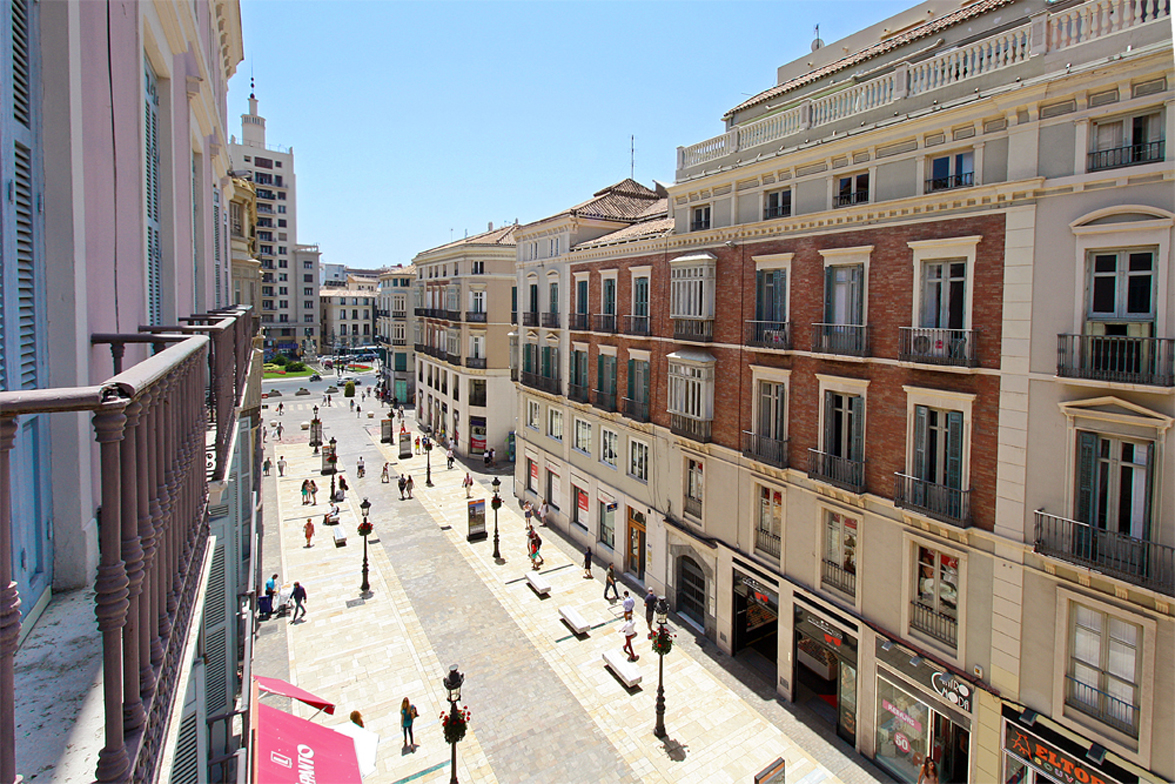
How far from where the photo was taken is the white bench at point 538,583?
24.1m

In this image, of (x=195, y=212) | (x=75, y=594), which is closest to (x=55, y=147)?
(x=75, y=594)

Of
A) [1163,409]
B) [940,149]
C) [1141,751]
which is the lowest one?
[1141,751]

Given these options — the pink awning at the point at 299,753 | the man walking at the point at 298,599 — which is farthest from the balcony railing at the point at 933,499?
the man walking at the point at 298,599

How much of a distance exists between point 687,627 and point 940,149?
1641 centimetres

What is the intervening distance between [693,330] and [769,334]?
3537 mm

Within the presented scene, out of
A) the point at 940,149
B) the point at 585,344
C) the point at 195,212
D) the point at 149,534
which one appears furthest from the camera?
the point at 585,344

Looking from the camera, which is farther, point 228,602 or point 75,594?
point 228,602

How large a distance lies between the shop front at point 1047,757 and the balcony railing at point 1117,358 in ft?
21.6

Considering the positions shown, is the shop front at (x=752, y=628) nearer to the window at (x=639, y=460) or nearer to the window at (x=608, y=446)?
the window at (x=639, y=460)

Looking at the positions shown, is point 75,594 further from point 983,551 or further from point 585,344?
point 585,344

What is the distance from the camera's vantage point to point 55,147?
4094 millimetres

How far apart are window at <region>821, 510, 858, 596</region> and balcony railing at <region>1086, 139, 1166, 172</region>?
29.3 feet

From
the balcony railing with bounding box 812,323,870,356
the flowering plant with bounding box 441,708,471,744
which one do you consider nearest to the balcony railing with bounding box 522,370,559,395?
the balcony railing with bounding box 812,323,870,356

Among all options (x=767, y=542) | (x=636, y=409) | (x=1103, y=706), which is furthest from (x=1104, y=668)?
(x=636, y=409)
